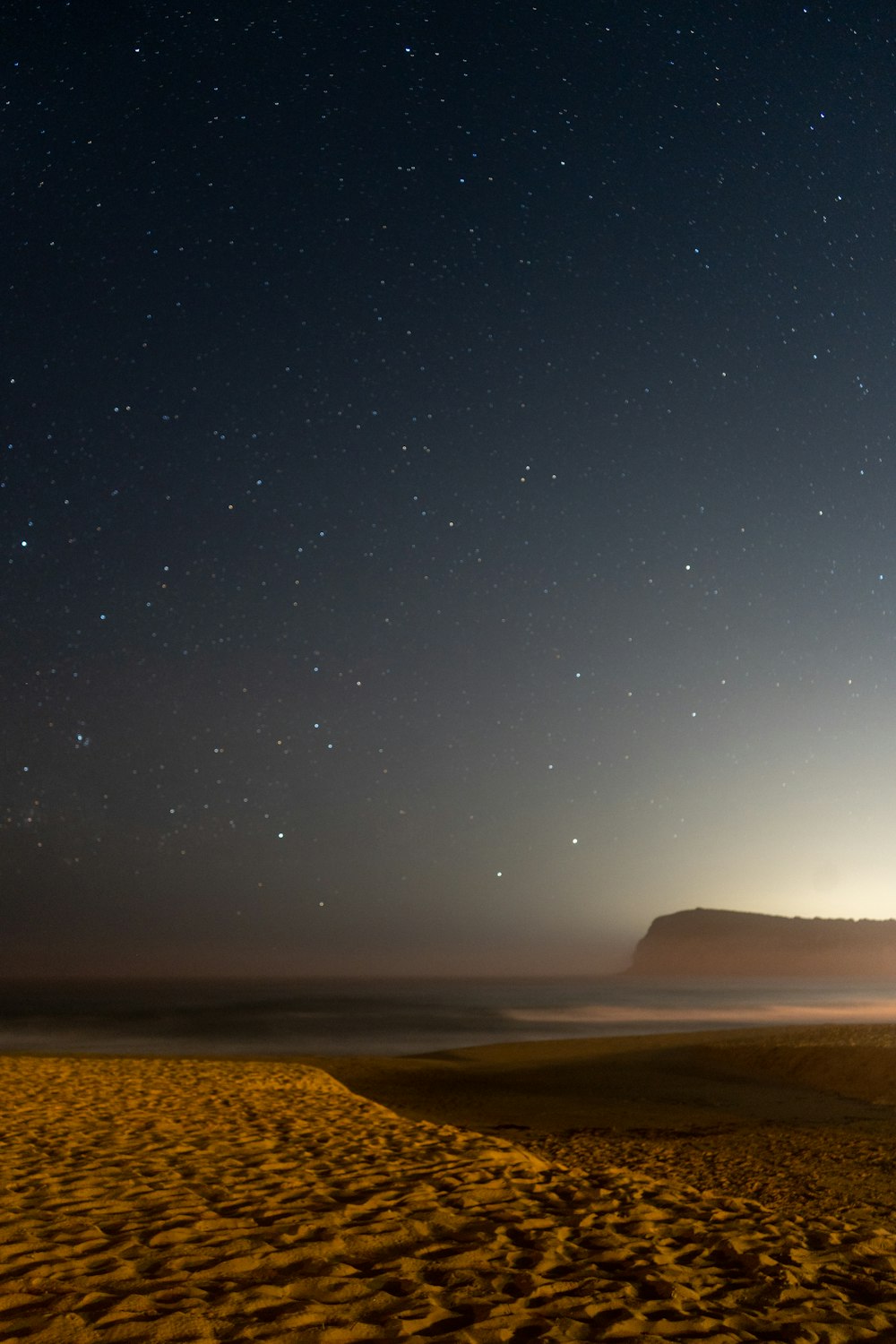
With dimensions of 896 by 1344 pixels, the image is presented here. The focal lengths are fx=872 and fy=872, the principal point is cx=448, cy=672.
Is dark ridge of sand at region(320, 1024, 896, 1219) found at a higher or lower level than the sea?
higher

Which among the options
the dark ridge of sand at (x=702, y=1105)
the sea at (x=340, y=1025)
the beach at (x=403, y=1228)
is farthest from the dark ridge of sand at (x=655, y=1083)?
the sea at (x=340, y=1025)

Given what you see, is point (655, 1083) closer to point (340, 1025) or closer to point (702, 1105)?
point (702, 1105)

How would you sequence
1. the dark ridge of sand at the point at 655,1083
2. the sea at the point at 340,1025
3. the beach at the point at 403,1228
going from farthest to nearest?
the sea at the point at 340,1025 < the dark ridge of sand at the point at 655,1083 < the beach at the point at 403,1228

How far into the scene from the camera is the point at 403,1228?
220 inches

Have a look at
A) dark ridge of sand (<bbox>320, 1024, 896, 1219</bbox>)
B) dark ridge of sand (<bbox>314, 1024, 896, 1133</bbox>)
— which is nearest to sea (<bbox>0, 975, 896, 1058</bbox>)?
dark ridge of sand (<bbox>314, 1024, 896, 1133</bbox>)

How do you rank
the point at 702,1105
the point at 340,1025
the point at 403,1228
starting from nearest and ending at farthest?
the point at 403,1228, the point at 702,1105, the point at 340,1025

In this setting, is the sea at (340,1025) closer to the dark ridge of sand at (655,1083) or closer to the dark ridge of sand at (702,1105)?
the dark ridge of sand at (655,1083)

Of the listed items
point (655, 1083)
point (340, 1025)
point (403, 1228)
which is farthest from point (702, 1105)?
point (340, 1025)

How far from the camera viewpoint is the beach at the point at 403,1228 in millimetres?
4371

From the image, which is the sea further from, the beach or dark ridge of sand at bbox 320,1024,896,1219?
the beach

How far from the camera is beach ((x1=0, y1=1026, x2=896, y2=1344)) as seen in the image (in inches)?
172

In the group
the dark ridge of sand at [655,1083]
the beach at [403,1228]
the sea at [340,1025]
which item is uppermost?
the beach at [403,1228]

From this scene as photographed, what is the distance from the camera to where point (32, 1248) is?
205 inches

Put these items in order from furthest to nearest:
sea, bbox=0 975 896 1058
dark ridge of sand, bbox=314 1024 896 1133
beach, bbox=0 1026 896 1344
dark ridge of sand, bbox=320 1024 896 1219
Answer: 1. sea, bbox=0 975 896 1058
2. dark ridge of sand, bbox=314 1024 896 1133
3. dark ridge of sand, bbox=320 1024 896 1219
4. beach, bbox=0 1026 896 1344
